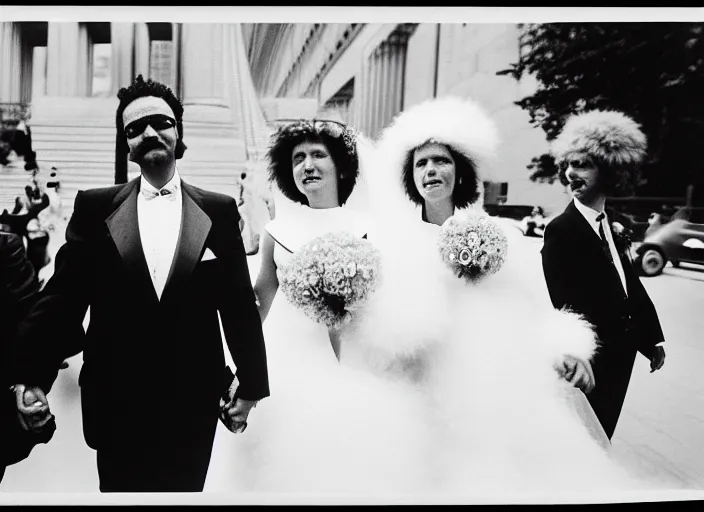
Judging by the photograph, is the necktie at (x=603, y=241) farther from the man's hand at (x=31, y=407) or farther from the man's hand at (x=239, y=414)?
the man's hand at (x=31, y=407)

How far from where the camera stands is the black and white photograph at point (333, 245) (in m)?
2.22

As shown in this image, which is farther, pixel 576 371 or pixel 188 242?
pixel 576 371

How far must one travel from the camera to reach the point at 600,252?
7.77ft

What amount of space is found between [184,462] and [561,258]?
5.88 ft

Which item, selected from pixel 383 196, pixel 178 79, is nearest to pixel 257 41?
pixel 178 79

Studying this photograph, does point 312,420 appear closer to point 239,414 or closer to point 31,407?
point 239,414

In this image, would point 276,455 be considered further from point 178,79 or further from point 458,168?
point 178,79

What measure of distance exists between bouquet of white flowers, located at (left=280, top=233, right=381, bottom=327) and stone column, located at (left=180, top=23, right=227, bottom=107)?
0.77 metres

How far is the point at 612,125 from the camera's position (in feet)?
7.80

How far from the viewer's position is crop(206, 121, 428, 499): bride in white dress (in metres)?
2.24

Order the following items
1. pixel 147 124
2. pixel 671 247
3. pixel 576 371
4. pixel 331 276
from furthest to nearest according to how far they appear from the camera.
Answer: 1. pixel 671 247
2. pixel 576 371
3. pixel 147 124
4. pixel 331 276

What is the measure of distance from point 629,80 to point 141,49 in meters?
2.07

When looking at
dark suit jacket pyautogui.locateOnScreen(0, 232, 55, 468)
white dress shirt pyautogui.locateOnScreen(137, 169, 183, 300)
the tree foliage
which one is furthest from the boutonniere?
dark suit jacket pyautogui.locateOnScreen(0, 232, 55, 468)

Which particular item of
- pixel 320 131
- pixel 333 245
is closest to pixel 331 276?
pixel 333 245
